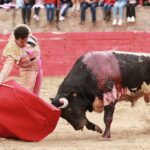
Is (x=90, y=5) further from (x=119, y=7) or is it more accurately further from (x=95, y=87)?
(x=95, y=87)

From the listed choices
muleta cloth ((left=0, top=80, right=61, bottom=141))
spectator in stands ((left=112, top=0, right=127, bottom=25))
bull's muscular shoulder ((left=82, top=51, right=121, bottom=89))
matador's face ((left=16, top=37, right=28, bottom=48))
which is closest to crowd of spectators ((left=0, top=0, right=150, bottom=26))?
spectator in stands ((left=112, top=0, right=127, bottom=25))

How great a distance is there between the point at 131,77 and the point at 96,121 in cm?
145

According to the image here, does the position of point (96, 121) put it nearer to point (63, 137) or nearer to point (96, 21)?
point (63, 137)

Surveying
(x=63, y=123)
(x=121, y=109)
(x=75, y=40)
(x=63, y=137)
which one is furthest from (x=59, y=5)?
(x=63, y=137)

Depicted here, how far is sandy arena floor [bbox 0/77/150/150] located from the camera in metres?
6.73

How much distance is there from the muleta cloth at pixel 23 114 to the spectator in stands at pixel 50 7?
34.8 ft

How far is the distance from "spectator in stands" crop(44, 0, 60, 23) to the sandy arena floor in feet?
25.9

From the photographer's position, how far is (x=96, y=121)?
29.5 feet

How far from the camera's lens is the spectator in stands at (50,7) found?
57.9 feet

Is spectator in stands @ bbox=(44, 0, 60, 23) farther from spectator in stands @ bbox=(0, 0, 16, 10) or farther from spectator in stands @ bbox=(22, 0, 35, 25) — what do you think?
spectator in stands @ bbox=(0, 0, 16, 10)

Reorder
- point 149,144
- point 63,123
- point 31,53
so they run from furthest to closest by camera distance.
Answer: point 63,123, point 31,53, point 149,144

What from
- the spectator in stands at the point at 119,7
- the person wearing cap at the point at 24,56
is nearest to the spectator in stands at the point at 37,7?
the spectator in stands at the point at 119,7

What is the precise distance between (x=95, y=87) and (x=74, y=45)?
23.2 ft

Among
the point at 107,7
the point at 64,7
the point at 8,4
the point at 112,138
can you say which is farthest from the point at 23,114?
the point at 8,4
